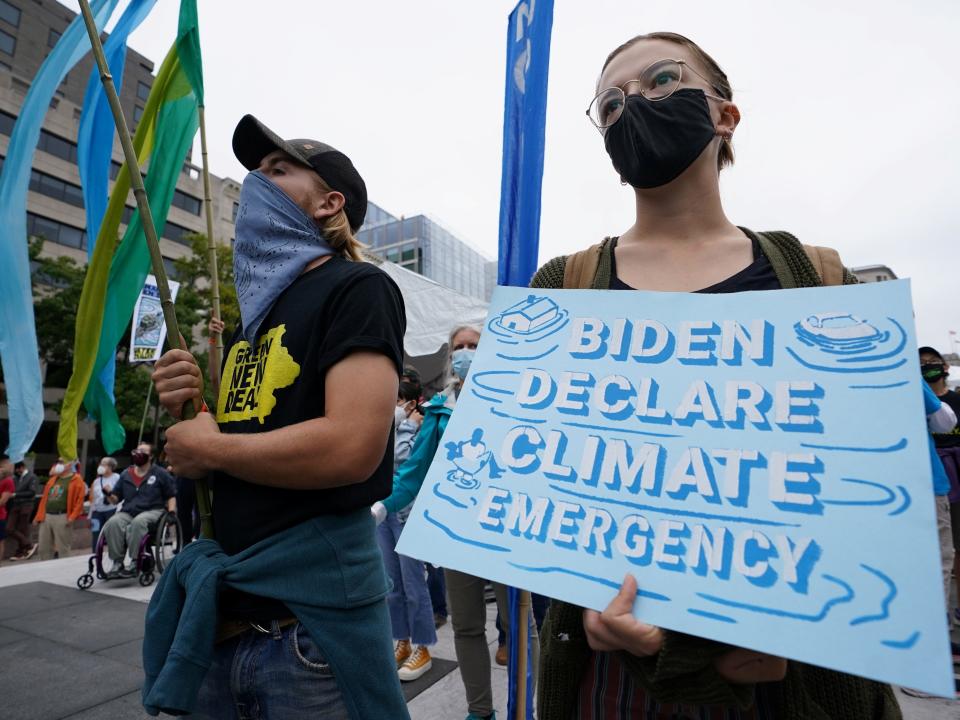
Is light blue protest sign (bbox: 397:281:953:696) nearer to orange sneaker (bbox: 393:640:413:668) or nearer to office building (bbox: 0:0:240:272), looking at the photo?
orange sneaker (bbox: 393:640:413:668)

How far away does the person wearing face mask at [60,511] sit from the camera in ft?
28.8

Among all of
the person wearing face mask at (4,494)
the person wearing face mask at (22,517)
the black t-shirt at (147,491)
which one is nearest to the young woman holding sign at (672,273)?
the black t-shirt at (147,491)

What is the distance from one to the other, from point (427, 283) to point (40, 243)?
67.4 ft

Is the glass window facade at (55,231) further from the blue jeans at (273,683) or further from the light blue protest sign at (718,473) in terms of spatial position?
the light blue protest sign at (718,473)

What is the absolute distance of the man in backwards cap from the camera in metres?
1.12

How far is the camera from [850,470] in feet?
2.24

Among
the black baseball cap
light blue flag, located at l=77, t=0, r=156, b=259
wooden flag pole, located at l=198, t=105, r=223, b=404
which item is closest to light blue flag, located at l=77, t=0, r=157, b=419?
light blue flag, located at l=77, t=0, r=156, b=259

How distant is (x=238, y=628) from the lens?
1.17 m

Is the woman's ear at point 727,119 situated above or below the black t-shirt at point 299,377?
above

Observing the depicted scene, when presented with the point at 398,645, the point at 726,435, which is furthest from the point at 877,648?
the point at 398,645

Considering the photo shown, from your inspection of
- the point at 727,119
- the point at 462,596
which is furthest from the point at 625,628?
the point at 462,596

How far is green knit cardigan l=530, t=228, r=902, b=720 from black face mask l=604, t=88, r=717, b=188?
212 mm

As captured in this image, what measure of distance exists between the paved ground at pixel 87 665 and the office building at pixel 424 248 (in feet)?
107

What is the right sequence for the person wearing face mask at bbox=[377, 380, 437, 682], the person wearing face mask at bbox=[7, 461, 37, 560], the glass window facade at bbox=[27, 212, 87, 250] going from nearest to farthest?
the person wearing face mask at bbox=[377, 380, 437, 682] < the person wearing face mask at bbox=[7, 461, 37, 560] < the glass window facade at bbox=[27, 212, 87, 250]
